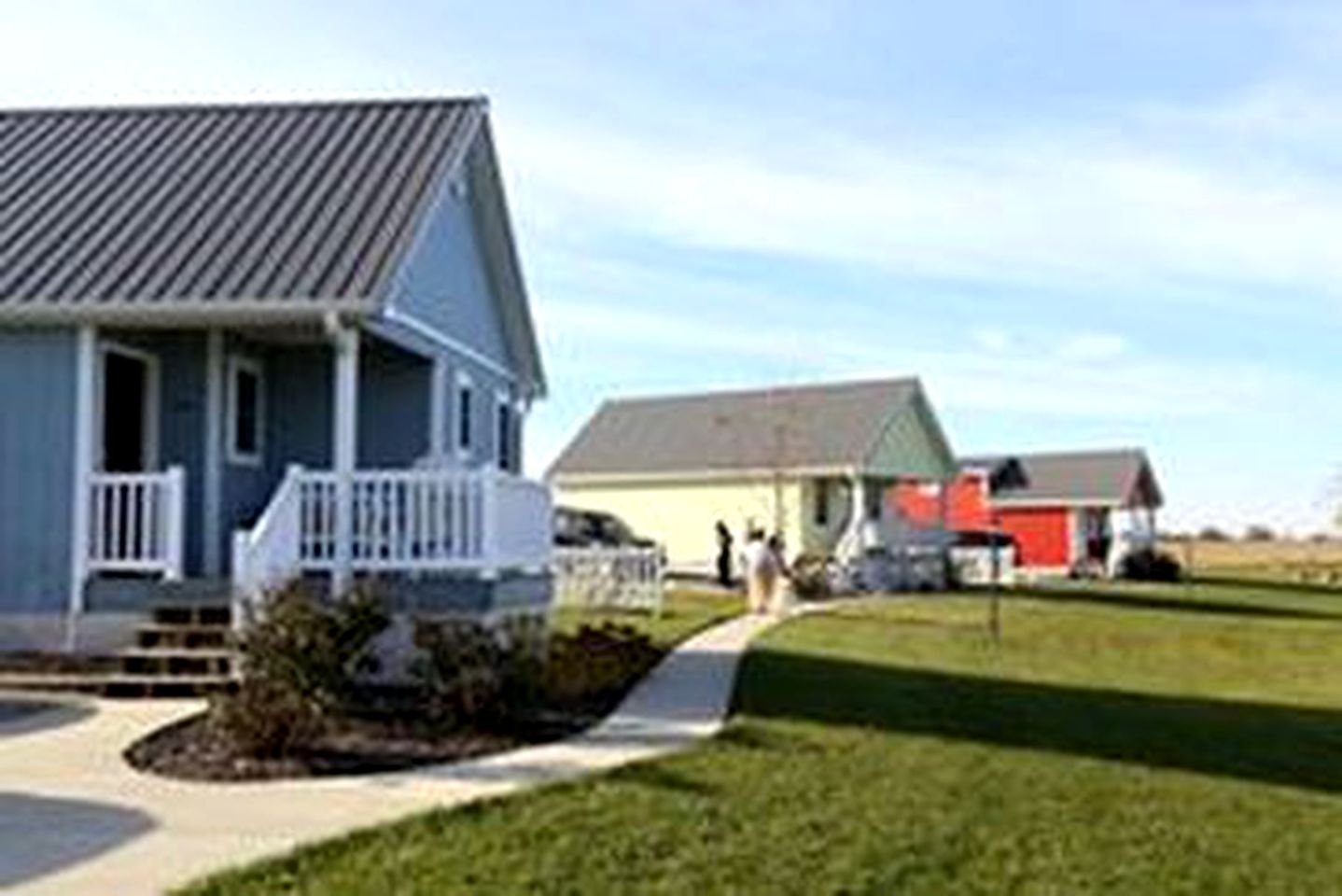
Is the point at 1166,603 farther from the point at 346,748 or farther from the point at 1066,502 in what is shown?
the point at 346,748

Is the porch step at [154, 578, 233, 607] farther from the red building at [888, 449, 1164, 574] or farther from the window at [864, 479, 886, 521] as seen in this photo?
the red building at [888, 449, 1164, 574]

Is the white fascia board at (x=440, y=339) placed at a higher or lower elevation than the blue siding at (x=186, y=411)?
higher

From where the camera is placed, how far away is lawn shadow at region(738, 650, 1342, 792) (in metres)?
19.4

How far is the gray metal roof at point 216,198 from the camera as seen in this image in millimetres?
22703

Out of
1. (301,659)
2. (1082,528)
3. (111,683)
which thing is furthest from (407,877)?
(1082,528)

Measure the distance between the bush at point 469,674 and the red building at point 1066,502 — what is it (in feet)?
212

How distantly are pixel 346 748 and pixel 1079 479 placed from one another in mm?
72736

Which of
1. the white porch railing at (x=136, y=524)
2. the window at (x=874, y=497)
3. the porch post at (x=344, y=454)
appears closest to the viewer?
the porch post at (x=344, y=454)

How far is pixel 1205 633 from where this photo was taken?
41.8m

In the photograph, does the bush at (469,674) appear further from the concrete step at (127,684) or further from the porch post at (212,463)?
the porch post at (212,463)

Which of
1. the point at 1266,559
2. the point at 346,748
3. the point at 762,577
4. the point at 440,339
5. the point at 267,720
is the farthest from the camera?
the point at 1266,559

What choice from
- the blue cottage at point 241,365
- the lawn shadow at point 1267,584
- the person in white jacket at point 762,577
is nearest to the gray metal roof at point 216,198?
the blue cottage at point 241,365

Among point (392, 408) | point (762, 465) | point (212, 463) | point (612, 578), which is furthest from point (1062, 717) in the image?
point (762, 465)

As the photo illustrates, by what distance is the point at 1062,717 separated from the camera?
22203 mm
